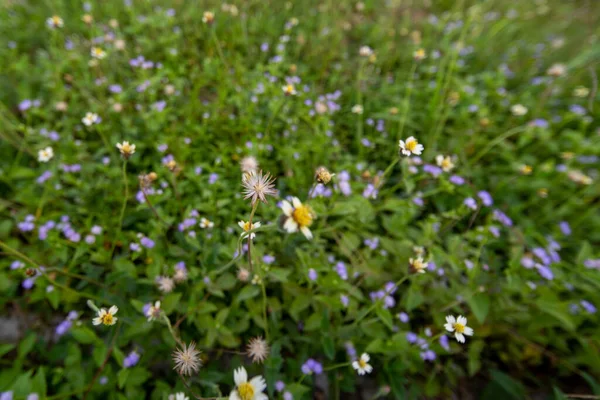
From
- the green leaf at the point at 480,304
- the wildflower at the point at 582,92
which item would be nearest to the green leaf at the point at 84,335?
the green leaf at the point at 480,304

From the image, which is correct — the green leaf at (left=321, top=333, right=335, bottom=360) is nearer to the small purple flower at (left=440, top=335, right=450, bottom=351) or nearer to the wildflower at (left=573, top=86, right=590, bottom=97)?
the small purple flower at (left=440, top=335, right=450, bottom=351)

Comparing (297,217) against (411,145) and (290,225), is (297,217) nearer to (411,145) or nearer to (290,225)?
(290,225)

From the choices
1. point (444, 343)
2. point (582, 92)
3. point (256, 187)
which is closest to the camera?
point (256, 187)

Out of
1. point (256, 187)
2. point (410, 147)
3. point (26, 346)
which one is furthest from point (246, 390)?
point (26, 346)

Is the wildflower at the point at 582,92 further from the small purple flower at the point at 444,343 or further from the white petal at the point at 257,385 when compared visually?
the white petal at the point at 257,385

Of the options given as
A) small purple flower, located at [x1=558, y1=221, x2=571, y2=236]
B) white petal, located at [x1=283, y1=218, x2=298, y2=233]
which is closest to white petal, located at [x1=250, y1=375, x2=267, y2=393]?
white petal, located at [x1=283, y1=218, x2=298, y2=233]
